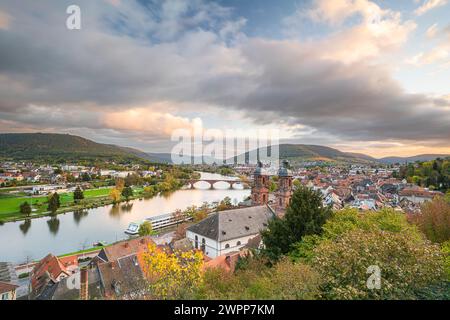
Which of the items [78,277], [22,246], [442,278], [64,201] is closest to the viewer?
[442,278]

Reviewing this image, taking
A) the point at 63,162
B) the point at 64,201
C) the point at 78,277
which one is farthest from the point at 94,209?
the point at 63,162

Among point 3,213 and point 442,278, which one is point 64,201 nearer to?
point 3,213

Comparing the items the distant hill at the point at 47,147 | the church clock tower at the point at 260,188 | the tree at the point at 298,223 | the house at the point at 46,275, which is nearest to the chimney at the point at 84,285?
the house at the point at 46,275

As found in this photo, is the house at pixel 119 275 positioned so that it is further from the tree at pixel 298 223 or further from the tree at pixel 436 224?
the tree at pixel 436 224

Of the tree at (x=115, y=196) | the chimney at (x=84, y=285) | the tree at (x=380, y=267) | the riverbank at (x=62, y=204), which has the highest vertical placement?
the tree at (x=380, y=267)

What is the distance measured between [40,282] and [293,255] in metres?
11.8

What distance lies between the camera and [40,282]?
1188 centimetres

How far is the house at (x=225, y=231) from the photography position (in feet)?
50.7

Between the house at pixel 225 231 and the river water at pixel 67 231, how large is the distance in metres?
10.6

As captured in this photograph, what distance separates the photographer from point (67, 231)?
83.0 ft

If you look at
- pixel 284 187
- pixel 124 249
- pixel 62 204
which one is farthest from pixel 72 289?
pixel 62 204

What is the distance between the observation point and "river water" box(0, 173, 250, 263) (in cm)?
2020
